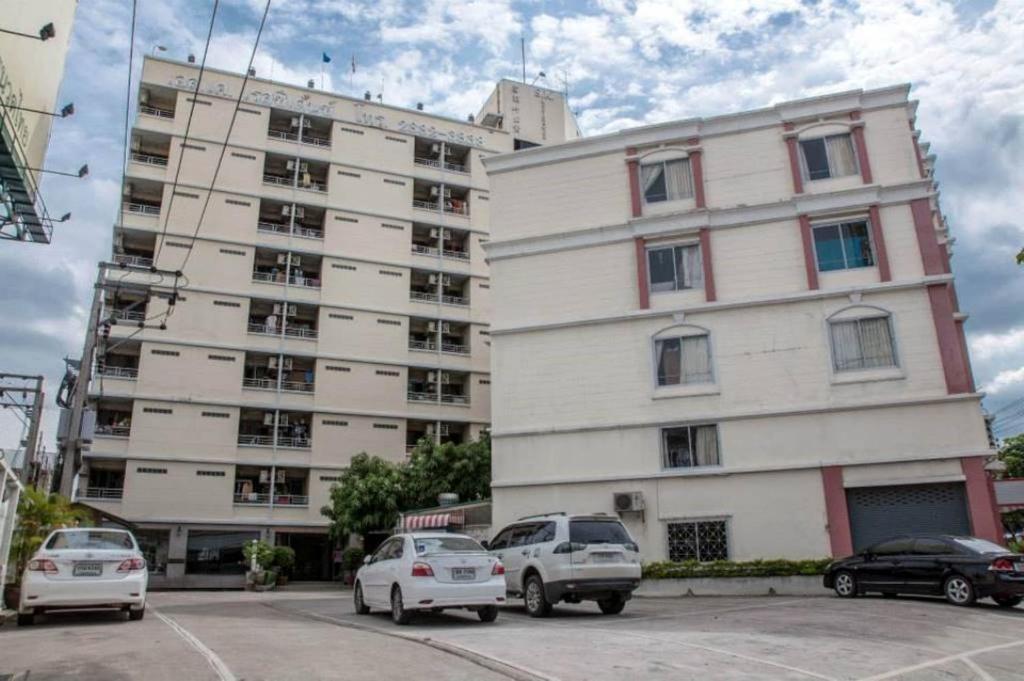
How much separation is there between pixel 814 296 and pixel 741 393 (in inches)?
127

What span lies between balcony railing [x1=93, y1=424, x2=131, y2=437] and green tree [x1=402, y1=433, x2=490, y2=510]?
13.5 meters

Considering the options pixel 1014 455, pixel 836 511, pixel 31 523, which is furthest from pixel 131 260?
pixel 1014 455

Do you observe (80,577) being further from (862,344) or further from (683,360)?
(862,344)

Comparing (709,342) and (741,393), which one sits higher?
(709,342)

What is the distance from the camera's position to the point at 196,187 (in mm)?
38000

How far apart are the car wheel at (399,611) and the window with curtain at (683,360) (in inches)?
454

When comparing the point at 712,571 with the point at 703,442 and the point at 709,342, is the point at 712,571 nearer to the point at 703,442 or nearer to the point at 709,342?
the point at 703,442

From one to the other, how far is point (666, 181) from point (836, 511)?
34.0 ft

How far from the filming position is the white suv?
1265 cm

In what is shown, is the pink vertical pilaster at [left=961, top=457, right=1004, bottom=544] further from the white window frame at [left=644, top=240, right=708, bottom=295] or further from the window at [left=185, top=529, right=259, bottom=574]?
the window at [left=185, top=529, right=259, bottom=574]

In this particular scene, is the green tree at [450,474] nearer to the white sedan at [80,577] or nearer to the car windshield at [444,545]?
the car windshield at [444,545]

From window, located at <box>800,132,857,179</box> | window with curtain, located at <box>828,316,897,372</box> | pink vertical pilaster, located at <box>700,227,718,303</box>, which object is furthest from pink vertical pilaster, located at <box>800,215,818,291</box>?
pink vertical pilaster, located at <box>700,227,718,303</box>

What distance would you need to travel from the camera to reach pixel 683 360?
2145 cm

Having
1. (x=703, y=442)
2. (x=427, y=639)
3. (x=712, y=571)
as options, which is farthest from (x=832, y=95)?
(x=427, y=639)
